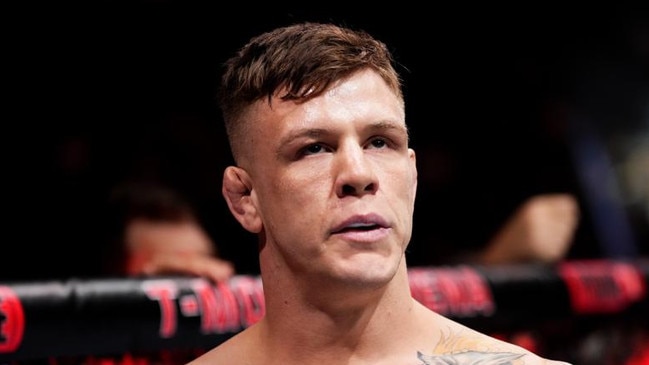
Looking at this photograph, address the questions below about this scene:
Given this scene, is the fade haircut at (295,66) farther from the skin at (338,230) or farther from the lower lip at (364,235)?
the lower lip at (364,235)

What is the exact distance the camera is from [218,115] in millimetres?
5160

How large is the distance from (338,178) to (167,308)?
0.91 m

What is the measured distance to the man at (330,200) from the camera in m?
1.96

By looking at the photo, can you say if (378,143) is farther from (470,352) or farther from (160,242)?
(160,242)

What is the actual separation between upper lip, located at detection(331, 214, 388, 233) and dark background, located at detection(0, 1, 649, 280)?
2.05m

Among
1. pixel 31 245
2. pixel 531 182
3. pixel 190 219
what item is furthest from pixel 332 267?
pixel 531 182

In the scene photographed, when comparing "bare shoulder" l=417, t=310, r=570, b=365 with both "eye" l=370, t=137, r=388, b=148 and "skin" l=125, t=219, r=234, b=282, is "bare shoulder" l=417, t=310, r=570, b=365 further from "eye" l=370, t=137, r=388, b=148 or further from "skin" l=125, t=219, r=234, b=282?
"skin" l=125, t=219, r=234, b=282

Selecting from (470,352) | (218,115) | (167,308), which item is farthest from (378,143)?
(218,115)

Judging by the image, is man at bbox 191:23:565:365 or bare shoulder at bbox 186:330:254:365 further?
bare shoulder at bbox 186:330:254:365

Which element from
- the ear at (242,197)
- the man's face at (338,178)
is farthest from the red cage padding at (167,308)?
the man's face at (338,178)

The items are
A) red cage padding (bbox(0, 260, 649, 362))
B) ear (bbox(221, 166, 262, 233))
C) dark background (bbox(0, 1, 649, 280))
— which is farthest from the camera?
dark background (bbox(0, 1, 649, 280))

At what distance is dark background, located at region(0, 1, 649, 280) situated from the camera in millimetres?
4328

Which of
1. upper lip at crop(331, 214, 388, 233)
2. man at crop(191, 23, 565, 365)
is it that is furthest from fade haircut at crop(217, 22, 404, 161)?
upper lip at crop(331, 214, 388, 233)

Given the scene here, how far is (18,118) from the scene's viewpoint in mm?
4449
